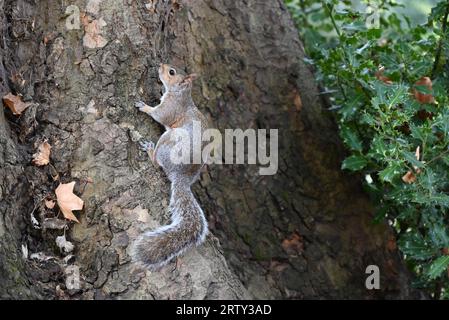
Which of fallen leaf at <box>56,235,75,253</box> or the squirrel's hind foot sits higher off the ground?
the squirrel's hind foot

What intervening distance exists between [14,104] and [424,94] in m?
1.51

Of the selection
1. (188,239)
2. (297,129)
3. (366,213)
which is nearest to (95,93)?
(188,239)

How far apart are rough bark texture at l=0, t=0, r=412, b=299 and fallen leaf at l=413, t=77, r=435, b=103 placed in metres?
0.48

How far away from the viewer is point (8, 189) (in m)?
2.03

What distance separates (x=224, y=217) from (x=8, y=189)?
0.97m

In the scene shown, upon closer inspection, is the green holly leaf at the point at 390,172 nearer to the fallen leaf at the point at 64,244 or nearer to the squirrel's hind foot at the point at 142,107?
the squirrel's hind foot at the point at 142,107

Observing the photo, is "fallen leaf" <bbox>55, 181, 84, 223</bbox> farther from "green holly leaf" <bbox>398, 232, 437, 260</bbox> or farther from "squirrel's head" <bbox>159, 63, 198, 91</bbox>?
"green holly leaf" <bbox>398, 232, 437, 260</bbox>

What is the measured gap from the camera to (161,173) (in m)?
2.23

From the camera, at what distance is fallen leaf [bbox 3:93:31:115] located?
218 cm

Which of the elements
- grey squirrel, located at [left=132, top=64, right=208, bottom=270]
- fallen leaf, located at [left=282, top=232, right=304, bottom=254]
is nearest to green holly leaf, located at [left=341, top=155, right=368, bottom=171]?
fallen leaf, located at [left=282, top=232, right=304, bottom=254]

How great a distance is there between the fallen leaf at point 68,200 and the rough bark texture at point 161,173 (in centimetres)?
3

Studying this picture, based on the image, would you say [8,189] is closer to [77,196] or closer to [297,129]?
[77,196]

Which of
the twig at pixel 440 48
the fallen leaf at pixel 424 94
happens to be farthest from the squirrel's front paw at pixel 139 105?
the twig at pixel 440 48

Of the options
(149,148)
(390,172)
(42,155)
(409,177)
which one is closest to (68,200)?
(42,155)
